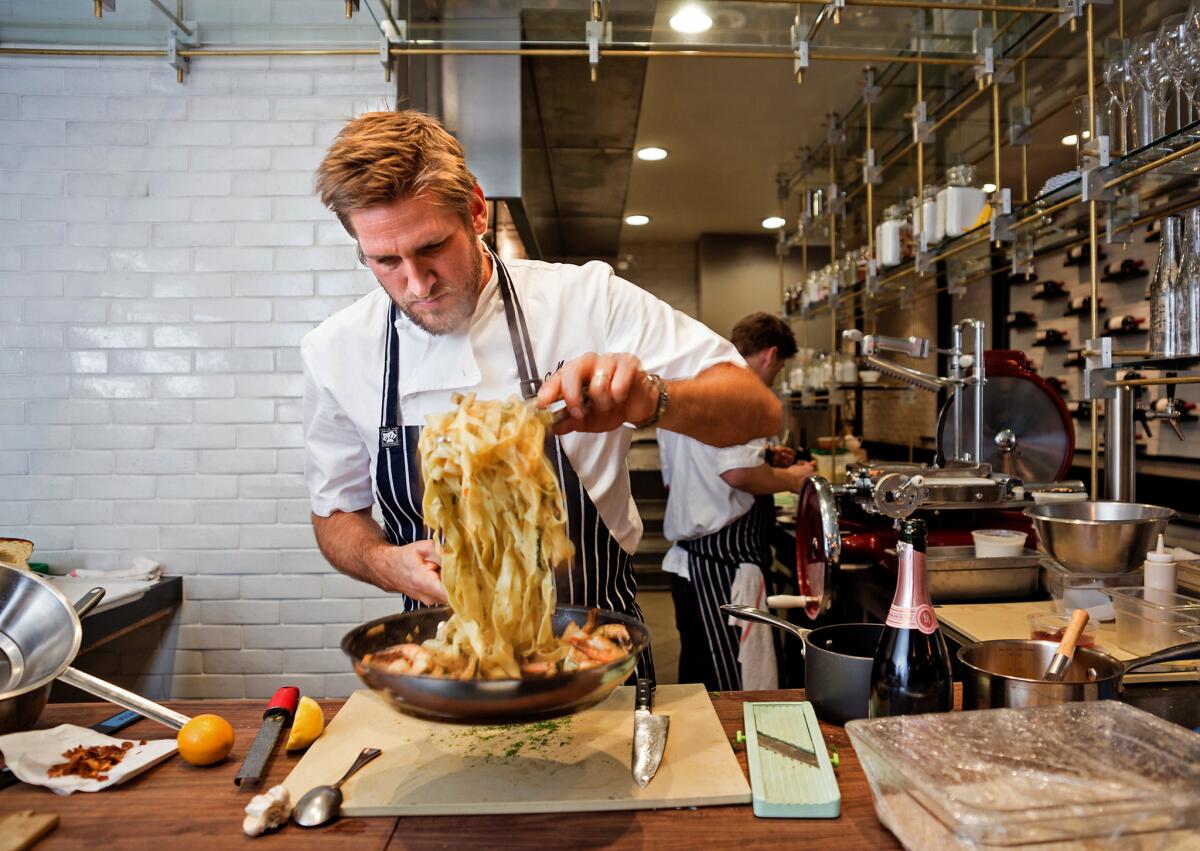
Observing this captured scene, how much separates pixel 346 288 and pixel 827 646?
2.43 m

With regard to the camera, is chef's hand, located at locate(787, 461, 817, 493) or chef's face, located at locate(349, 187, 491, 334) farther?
chef's hand, located at locate(787, 461, 817, 493)

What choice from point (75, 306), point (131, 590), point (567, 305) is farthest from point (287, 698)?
point (75, 306)

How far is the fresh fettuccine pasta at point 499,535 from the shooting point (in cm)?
111

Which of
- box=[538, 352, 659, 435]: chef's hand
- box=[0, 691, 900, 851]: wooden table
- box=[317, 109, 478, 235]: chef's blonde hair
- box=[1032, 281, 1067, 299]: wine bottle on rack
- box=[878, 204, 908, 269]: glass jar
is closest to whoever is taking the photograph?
box=[0, 691, 900, 851]: wooden table

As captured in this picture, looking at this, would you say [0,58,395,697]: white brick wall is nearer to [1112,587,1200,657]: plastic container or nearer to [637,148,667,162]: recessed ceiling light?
[1112,587,1200,657]: plastic container

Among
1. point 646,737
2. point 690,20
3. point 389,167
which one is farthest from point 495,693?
point 690,20

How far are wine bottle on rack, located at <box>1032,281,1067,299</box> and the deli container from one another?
7.86 meters

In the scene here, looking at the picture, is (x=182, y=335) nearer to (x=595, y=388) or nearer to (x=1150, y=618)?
(x=595, y=388)

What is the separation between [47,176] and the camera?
3176 mm

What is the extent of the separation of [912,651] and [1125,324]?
22.2ft

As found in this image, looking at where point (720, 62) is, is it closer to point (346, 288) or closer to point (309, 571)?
point (346, 288)

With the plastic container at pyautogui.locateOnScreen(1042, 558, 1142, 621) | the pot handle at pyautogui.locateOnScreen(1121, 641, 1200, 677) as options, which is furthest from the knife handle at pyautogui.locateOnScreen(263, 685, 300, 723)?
the plastic container at pyautogui.locateOnScreen(1042, 558, 1142, 621)

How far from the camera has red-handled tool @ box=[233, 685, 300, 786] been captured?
114 cm

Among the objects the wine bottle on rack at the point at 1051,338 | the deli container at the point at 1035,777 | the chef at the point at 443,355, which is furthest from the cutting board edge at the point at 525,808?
the wine bottle on rack at the point at 1051,338
